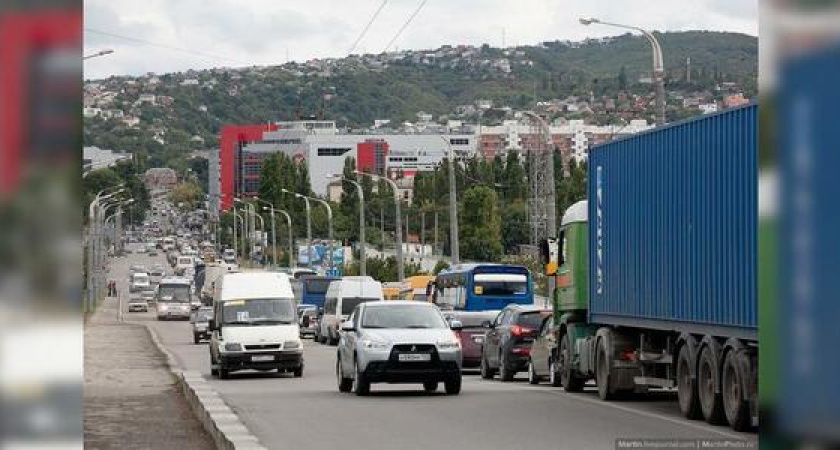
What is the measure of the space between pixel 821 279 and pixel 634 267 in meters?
22.3

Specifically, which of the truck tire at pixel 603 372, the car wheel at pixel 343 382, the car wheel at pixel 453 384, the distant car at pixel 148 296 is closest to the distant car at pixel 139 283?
the distant car at pixel 148 296

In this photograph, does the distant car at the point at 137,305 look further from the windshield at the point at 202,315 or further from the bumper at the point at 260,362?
the bumper at the point at 260,362

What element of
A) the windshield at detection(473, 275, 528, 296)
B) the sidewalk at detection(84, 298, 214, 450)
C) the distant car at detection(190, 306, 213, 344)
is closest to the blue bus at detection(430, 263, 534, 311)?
the windshield at detection(473, 275, 528, 296)

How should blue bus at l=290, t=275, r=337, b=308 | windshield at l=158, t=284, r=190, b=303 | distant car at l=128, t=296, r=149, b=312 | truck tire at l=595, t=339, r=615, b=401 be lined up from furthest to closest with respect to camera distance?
distant car at l=128, t=296, r=149, b=312, windshield at l=158, t=284, r=190, b=303, blue bus at l=290, t=275, r=337, b=308, truck tire at l=595, t=339, r=615, b=401

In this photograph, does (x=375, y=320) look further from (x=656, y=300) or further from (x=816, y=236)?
(x=816, y=236)

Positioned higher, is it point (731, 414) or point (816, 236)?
point (816, 236)

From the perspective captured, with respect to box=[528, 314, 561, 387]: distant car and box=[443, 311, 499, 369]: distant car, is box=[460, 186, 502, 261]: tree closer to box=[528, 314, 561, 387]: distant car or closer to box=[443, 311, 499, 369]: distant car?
box=[443, 311, 499, 369]: distant car

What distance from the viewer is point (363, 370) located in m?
27.8

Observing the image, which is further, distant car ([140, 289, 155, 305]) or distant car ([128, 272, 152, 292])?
distant car ([128, 272, 152, 292])

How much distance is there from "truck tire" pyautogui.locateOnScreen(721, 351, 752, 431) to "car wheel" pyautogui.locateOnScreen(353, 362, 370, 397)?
9.87 m

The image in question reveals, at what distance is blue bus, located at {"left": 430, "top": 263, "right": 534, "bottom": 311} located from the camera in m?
55.0

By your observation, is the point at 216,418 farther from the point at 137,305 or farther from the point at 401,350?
the point at 137,305

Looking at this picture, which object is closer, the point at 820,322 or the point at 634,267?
the point at 820,322

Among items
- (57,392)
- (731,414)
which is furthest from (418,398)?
(57,392)
